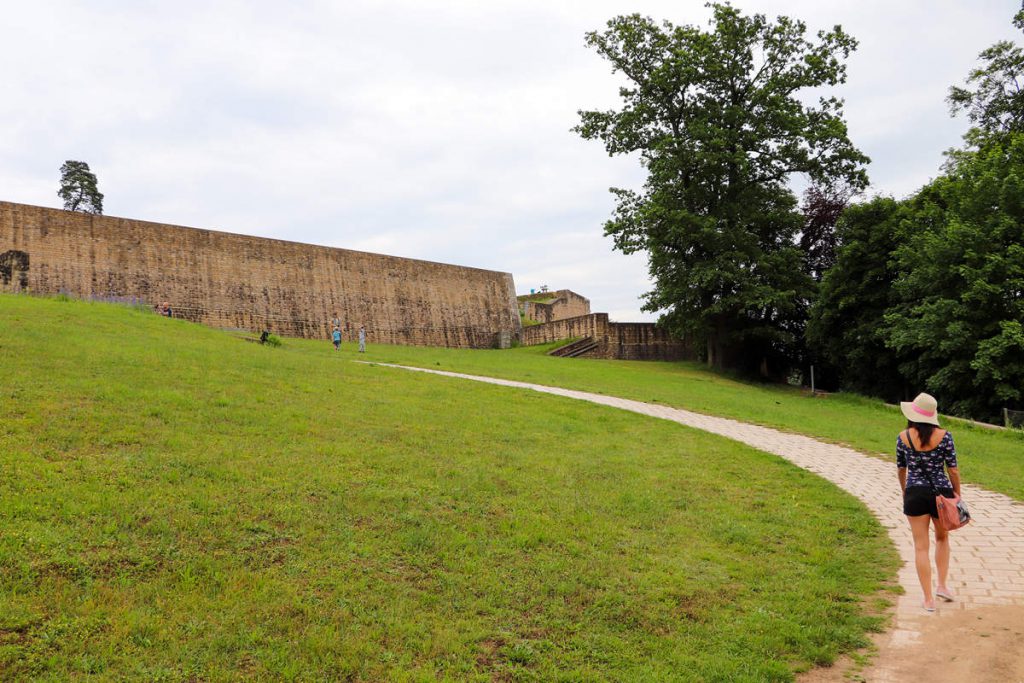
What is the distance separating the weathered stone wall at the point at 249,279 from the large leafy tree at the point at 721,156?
44.7 feet

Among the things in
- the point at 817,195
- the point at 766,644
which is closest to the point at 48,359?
the point at 766,644

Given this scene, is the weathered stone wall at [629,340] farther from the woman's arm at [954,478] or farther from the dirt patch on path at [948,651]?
the dirt patch on path at [948,651]

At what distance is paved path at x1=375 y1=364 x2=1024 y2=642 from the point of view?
5.58 m

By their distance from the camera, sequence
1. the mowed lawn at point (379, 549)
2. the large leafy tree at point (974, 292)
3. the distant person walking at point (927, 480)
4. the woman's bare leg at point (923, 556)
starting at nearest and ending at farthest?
the mowed lawn at point (379, 549), the woman's bare leg at point (923, 556), the distant person walking at point (927, 480), the large leafy tree at point (974, 292)

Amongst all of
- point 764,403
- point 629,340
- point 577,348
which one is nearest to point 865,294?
point 764,403

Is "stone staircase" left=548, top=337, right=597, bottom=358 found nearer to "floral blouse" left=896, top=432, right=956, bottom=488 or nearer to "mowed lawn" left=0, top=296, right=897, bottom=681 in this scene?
"mowed lawn" left=0, top=296, right=897, bottom=681

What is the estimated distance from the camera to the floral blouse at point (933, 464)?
18.4ft

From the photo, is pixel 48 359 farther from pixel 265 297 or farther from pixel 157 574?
pixel 265 297

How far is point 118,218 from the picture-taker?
28234 mm

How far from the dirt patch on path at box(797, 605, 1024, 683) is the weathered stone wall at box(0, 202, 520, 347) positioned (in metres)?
29.3

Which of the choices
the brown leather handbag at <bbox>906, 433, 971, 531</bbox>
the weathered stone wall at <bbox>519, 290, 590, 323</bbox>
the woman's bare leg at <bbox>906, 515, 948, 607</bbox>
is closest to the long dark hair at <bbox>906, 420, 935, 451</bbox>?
the brown leather handbag at <bbox>906, 433, 971, 531</bbox>

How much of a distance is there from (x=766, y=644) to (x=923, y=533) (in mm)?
1854

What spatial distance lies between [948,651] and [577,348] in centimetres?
3072

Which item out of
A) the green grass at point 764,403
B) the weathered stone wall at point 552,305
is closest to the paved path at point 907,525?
the green grass at point 764,403
